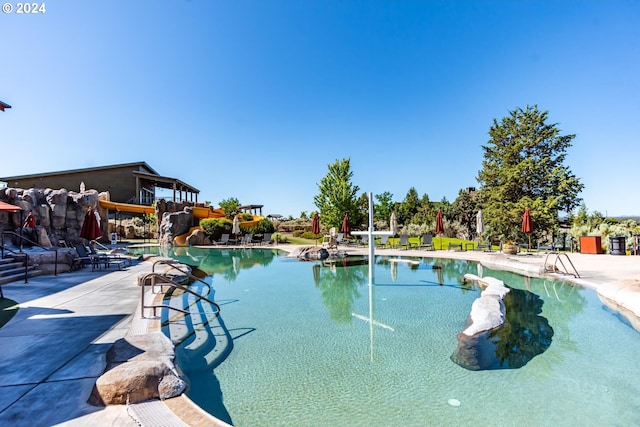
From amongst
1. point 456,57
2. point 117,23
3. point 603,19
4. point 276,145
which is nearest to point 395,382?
point 117,23

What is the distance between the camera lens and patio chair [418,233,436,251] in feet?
60.0

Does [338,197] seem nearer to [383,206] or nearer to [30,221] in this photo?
[383,206]

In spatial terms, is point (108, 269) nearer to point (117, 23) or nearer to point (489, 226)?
point (117, 23)

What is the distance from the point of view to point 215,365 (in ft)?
13.3

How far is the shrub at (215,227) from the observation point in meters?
25.5

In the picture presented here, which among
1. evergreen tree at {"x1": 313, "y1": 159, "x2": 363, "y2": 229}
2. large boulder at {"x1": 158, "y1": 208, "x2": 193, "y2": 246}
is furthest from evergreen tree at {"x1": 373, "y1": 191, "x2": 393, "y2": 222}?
large boulder at {"x1": 158, "y1": 208, "x2": 193, "y2": 246}

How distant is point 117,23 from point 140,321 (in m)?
12.2

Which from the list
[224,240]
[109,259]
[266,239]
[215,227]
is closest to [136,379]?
[109,259]

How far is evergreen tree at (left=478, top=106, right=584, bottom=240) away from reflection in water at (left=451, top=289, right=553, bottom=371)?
17517 millimetres

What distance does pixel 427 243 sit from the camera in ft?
60.4

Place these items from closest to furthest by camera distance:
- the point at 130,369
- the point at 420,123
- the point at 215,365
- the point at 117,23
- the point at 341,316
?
the point at 130,369 < the point at 215,365 < the point at 341,316 < the point at 117,23 < the point at 420,123

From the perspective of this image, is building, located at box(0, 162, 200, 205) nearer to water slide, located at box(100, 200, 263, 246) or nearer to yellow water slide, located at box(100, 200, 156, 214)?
yellow water slide, located at box(100, 200, 156, 214)

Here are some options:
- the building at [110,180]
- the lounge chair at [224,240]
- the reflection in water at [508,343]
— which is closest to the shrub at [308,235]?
the lounge chair at [224,240]

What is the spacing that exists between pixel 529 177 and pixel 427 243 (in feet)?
33.9
